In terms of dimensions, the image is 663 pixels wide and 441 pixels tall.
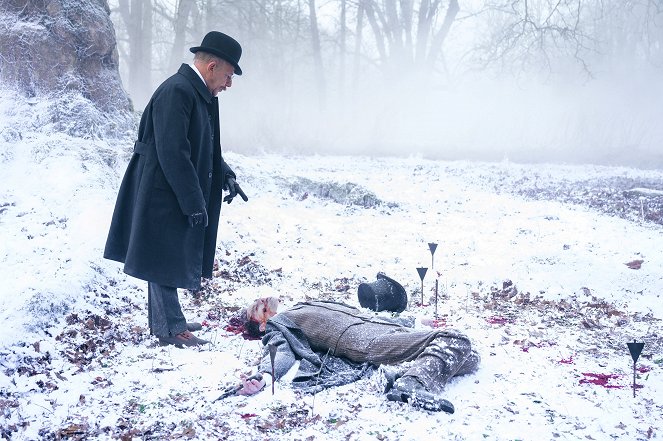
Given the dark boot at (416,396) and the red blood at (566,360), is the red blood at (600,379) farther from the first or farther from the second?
the dark boot at (416,396)

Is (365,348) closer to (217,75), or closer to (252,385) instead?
(252,385)

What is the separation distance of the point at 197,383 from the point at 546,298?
4.59 m

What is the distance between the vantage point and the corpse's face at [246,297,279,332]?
5.24m

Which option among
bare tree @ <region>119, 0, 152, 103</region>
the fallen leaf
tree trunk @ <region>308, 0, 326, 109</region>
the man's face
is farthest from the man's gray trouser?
tree trunk @ <region>308, 0, 326, 109</region>

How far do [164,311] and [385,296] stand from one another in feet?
7.61

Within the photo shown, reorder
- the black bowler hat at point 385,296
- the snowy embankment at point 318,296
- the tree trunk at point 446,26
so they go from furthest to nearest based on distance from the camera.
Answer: the tree trunk at point 446,26 < the black bowler hat at point 385,296 < the snowy embankment at point 318,296

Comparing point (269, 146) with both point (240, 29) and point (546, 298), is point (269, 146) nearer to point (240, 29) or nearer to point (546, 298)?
point (240, 29)

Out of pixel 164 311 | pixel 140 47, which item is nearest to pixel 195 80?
pixel 164 311

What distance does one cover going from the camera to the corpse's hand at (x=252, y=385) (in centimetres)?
406

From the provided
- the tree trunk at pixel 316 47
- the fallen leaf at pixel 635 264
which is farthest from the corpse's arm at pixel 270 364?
→ the tree trunk at pixel 316 47

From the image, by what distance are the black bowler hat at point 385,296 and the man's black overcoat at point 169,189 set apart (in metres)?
1.94

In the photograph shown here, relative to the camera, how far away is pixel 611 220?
34.6ft

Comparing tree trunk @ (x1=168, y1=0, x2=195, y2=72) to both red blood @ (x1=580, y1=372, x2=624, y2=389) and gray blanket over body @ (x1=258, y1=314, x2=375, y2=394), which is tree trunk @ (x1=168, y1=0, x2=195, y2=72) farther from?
red blood @ (x1=580, y1=372, x2=624, y2=389)

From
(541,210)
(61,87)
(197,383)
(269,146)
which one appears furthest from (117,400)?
(269,146)
